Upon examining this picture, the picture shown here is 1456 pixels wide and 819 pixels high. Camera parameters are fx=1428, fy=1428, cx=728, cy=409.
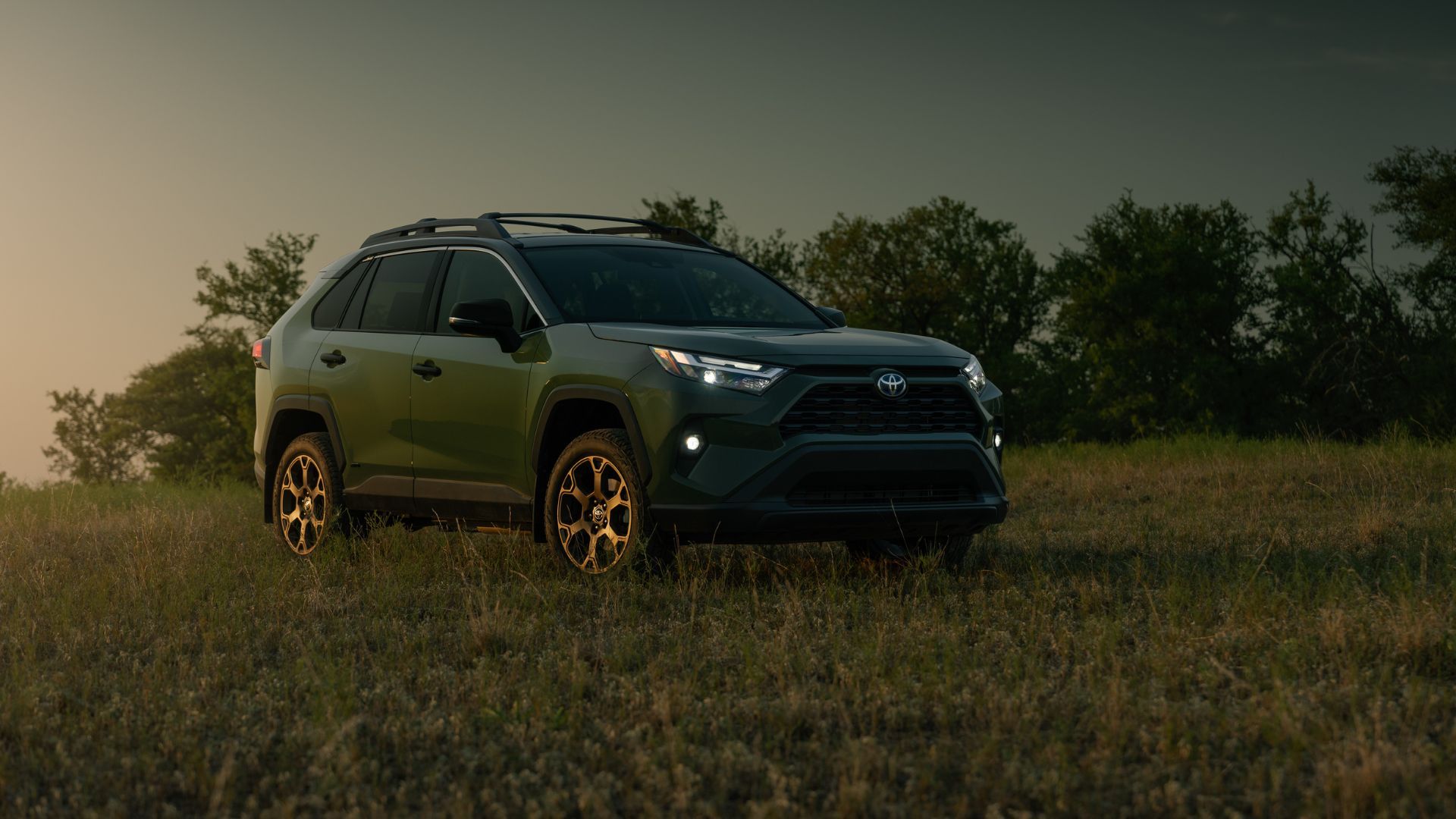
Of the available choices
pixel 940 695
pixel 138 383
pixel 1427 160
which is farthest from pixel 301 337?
pixel 138 383

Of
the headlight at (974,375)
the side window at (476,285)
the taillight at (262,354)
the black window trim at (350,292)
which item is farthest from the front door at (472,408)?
the headlight at (974,375)

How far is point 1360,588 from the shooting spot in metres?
6.56

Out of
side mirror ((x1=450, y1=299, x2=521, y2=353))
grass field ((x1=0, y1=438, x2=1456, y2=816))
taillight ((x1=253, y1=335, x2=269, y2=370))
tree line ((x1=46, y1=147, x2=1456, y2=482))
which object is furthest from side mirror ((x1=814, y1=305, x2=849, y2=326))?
tree line ((x1=46, y1=147, x2=1456, y2=482))

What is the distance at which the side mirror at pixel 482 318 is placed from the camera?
7.40 meters

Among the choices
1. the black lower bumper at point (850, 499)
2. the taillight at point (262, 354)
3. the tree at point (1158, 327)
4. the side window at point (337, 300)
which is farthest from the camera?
the tree at point (1158, 327)

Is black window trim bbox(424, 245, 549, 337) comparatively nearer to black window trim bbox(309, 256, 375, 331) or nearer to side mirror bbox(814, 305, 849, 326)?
black window trim bbox(309, 256, 375, 331)

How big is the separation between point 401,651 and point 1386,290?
38.3m

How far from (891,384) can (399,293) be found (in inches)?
134

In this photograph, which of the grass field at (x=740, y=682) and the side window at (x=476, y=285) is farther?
the side window at (x=476, y=285)

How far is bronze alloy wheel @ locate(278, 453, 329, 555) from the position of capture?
9.16 meters

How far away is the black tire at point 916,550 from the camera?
26.3 feet

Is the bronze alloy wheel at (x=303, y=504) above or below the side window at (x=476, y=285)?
below

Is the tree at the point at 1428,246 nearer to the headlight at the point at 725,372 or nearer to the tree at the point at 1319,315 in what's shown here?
the tree at the point at 1319,315

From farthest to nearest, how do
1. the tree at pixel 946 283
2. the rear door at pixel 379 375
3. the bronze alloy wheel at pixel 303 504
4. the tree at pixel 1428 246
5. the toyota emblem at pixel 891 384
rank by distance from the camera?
the tree at pixel 946 283, the tree at pixel 1428 246, the bronze alloy wheel at pixel 303 504, the rear door at pixel 379 375, the toyota emblem at pixel 891 384
